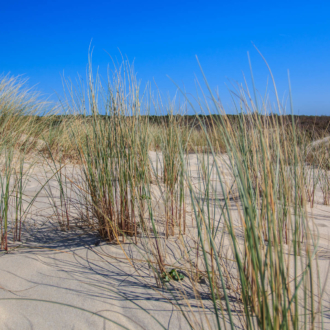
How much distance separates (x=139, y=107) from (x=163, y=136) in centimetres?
28

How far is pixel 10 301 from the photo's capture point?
1.11 metres

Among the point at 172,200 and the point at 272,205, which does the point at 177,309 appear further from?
the point at 172,200

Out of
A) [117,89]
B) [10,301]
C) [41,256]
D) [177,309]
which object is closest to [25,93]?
[117,89]

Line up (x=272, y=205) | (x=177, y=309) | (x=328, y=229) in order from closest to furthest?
(x=272, y=205), (x=177, y=309), (x=328, y=229)

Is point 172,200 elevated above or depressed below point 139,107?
below

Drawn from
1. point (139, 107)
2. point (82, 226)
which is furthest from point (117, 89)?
point (82, 226)

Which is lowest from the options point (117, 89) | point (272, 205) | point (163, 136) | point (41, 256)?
point (41, 256)

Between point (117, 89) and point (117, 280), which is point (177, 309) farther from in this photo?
point (117, 89)

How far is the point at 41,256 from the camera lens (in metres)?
1.46

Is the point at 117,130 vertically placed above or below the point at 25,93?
below

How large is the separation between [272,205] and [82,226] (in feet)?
4.50

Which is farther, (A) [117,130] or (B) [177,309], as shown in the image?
(A) [117,130]

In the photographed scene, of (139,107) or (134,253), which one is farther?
(139,107)

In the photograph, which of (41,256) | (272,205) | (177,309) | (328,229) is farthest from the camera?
(328,229)
